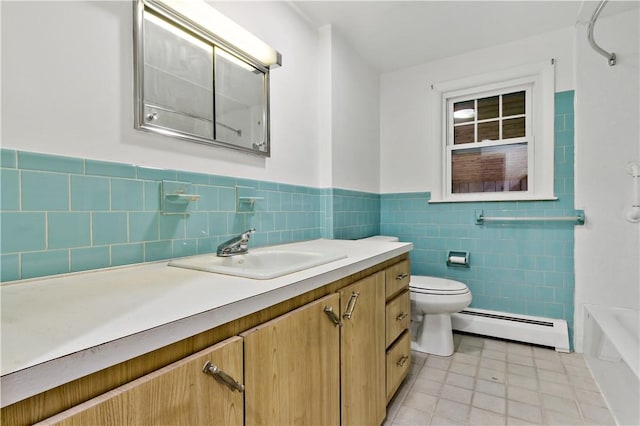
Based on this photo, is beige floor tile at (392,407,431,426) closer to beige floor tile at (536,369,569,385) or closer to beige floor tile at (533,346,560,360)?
beige floor tile at (536,369,569,385)

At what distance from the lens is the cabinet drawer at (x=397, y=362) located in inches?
57.6

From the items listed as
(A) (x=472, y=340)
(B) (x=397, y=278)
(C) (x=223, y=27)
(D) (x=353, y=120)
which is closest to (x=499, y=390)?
(A) (x=472, y=340)

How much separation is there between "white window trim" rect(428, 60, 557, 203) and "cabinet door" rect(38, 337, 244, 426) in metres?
2.45

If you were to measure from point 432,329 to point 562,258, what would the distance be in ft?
3.68

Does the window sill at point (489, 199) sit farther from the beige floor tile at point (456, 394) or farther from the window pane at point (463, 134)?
the beige floor tile at point (456, 394)

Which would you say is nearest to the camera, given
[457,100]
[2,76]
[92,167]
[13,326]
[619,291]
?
[13,326]

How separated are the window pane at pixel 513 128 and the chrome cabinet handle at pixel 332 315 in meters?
2.32

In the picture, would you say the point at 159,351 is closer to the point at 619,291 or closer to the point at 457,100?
the point at 619,291

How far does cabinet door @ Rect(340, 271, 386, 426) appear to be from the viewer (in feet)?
3.53

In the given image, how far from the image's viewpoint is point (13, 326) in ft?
1.62

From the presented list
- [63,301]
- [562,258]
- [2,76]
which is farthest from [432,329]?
[2,76]

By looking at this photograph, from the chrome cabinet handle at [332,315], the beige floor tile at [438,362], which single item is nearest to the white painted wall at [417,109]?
the beige floor tile at [438,362]

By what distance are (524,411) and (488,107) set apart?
2220 mm

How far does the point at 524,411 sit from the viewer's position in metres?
1.52
